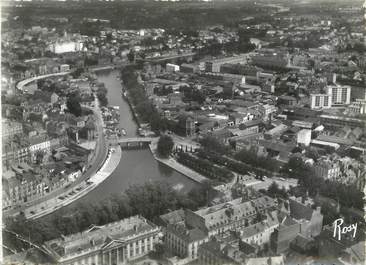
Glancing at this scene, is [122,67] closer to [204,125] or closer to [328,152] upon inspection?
[204,125]

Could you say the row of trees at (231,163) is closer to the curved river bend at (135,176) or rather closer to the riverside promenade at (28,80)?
the curved river bend at (135,176)

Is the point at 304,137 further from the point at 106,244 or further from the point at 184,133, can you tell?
the point at 106,244

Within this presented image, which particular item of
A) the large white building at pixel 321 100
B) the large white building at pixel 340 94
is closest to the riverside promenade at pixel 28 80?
the large white building at pixel 321 100

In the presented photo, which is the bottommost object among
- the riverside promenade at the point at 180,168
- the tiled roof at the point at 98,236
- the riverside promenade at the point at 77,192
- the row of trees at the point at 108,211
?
the riverside promenade at the point at 180,168

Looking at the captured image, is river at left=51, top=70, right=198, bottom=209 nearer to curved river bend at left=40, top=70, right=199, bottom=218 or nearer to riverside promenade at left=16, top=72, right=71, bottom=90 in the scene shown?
curved river bend at left=40, top=70, right=199, bottom=218

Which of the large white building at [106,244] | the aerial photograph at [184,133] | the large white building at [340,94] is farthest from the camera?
the large white building at [340,94]

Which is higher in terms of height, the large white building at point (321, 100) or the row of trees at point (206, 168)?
the large white building at point (321, 100)
